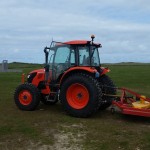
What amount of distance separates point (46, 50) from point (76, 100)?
214cm

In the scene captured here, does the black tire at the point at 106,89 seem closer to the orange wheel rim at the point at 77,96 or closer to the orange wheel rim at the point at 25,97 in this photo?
the orange wheel rim at the point at 77,96

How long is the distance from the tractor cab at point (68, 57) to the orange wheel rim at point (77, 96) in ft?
2.28

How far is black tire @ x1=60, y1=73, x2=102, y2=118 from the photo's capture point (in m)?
11.3

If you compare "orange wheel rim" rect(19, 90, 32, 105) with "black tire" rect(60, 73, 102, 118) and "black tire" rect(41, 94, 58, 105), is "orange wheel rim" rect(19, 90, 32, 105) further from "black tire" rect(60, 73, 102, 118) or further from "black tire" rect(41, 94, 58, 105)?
"black tire" rect(60, 73, 102, 118)

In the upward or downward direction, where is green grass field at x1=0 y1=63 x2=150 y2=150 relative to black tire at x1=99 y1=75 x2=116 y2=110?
downward

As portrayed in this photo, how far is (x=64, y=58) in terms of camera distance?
1239 centimetres

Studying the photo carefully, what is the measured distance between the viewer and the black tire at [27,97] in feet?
41.6

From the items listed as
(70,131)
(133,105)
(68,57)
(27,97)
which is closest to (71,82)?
(68,57)

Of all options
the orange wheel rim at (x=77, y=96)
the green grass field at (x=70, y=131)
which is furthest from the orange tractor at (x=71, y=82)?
the green grass field at (x=70, y=131)

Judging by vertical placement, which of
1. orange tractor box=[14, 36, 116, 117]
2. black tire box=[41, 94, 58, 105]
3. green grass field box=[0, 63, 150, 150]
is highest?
orange tractor box=[14, 36, 116, 117]

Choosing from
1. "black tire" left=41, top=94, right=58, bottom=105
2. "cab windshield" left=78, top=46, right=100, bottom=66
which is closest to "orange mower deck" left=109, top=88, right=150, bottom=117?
"cab windshield" left=78, top=46, right=100, bottom=66

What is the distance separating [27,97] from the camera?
506 inches

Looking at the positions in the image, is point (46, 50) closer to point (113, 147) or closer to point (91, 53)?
point (91, 53)

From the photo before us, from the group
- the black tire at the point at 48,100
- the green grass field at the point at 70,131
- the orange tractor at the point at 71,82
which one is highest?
the orange tractor at the point at 71,82
